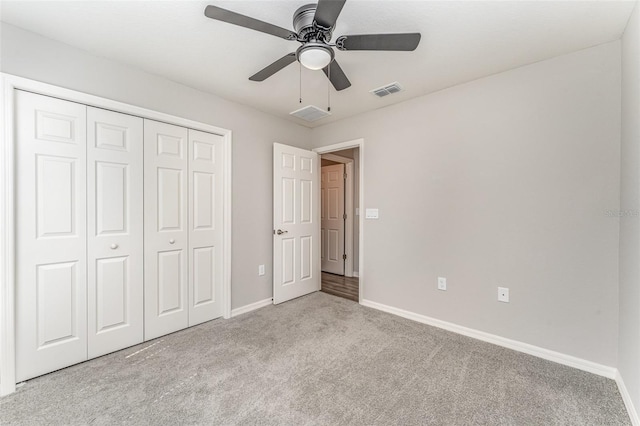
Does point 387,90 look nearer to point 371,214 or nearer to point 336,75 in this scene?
point 336,75

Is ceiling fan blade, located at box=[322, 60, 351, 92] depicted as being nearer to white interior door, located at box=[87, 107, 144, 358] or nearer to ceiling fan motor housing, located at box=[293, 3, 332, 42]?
ceiling fan motor housing, located at box=[293, 3, 332, 42]

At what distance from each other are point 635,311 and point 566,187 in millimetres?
924

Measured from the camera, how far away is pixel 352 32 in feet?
6.07

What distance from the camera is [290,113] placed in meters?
3.36

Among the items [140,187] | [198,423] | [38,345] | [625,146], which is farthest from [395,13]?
[38,345]

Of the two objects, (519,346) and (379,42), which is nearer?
(379,42)

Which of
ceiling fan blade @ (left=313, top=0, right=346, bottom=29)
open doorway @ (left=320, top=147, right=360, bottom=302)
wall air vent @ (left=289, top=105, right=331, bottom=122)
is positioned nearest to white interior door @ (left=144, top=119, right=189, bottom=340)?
wall air vent @ (left=289, top=105, right=331, bottom=122)

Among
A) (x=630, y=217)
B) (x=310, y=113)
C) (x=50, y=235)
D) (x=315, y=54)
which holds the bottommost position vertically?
(x=50, y=235)

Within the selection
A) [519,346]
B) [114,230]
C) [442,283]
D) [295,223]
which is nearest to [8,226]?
[114,230]

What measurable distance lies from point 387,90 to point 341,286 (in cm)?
284

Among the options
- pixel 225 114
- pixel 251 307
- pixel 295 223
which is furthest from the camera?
pixel 295 223

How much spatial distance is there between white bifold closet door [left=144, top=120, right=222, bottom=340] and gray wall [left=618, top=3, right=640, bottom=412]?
128 inches

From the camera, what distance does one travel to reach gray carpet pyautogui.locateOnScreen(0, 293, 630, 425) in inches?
61.1

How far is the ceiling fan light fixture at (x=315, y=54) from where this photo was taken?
1535 millimetres
